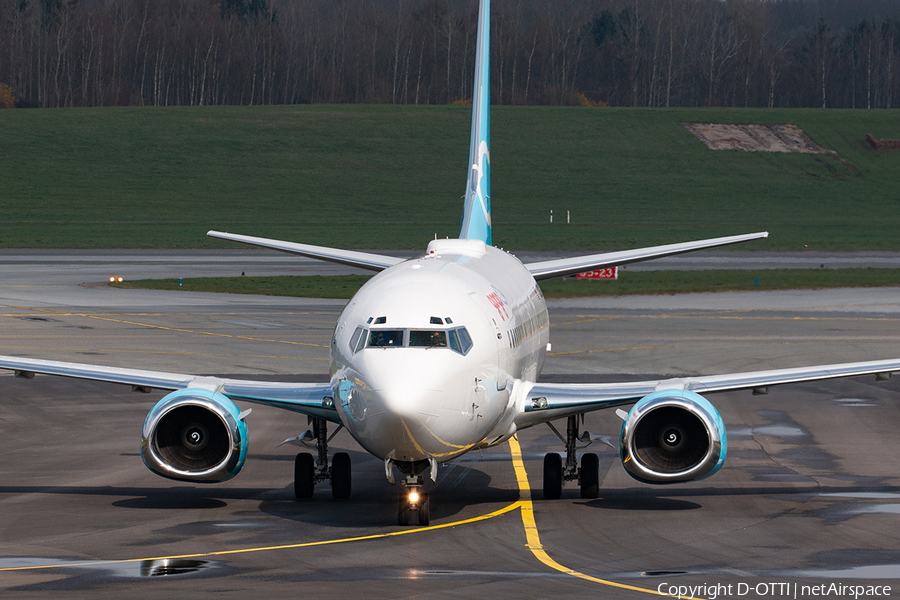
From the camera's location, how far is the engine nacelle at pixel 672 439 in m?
19.3

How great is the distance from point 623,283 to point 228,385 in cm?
4580

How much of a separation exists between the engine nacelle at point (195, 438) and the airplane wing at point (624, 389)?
4.67 m

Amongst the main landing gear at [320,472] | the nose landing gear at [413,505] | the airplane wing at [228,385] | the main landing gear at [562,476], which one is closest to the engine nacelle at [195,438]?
the airplane wing at [228,385]

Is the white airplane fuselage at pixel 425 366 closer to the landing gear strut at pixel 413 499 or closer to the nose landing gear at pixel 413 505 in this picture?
the landing gear strut at pixel 413 499

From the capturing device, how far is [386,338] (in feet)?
59.1

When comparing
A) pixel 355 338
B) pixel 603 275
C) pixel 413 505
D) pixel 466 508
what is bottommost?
pixel 466 508

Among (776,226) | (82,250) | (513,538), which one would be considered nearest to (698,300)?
(513,538)

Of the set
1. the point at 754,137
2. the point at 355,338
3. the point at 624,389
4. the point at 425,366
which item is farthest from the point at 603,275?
the point at 754,137

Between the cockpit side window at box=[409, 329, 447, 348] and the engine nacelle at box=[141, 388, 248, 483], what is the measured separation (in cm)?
383

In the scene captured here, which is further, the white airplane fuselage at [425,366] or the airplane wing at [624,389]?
the airplane wing at [624,389]

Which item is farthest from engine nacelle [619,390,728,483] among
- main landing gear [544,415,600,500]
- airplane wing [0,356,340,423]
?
airplane wing [0,356,340,423]

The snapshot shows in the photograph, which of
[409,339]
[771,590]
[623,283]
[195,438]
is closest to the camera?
[771,590]

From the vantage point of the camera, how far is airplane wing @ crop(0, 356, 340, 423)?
802 inches

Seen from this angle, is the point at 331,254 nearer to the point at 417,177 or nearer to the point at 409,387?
the point at 409,387
